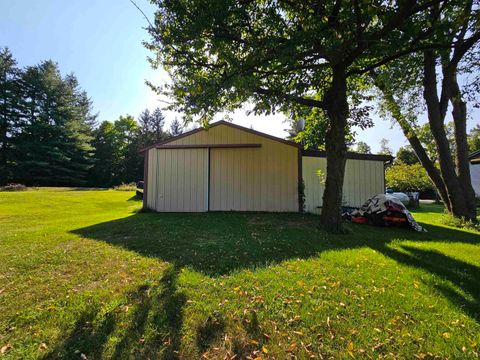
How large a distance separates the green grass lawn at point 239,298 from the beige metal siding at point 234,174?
4.36 metres

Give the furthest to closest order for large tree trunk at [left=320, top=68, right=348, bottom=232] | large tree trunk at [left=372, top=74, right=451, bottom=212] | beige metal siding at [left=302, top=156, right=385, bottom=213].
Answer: beige metal siding at [left=302, top=156, right=385, bottom=213] < large tree trunk at [left=372, top=74, right=451, bottom=212] < large tree trunk at [left=320, top=68, right=348, bottom=232]

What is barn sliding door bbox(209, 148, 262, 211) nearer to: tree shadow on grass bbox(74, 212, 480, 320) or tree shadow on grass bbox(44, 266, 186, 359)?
tree shadow on grass bbox(74, 212, 480, 320)

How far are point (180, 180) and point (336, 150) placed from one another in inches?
245

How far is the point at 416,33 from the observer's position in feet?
15.9

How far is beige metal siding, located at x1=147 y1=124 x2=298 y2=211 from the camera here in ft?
31.5

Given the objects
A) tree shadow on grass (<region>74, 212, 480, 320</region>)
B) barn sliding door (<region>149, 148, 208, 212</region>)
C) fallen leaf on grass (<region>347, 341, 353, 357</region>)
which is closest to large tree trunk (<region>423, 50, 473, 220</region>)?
tree shadow on grass (<region>74, 212, 480, 320</region>)

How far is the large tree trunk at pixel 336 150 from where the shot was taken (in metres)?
6.18

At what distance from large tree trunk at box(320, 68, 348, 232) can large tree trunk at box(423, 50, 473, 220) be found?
424cm

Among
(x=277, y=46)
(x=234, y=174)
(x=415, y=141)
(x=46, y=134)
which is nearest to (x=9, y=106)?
(x=46, y=134)

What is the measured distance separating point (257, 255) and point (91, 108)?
138ft

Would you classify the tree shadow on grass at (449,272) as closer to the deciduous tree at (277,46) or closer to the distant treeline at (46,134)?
the deciduous tree at (277,46)

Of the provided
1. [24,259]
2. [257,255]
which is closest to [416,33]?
[257,255]

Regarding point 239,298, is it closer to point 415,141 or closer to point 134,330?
point 134,330

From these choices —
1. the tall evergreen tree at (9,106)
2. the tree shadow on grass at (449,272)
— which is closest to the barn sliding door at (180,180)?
the tree shadow on grass at (449,272)
